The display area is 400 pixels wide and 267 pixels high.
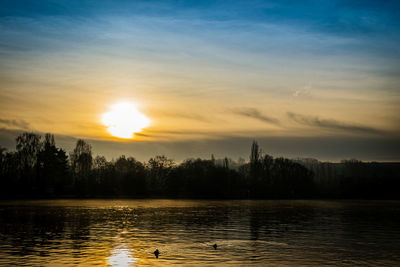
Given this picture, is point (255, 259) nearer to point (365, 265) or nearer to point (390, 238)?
point (365, 265)

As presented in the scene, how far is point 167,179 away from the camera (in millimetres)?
177125

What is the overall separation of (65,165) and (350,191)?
11615cm

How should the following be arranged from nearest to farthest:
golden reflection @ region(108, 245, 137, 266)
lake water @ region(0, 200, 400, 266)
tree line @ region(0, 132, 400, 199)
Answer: golden reflection @ region(108, 245, 137, 266)
lake water @ region(0, 200, 400, 266)
tree line @ region(0, 132, 400, 199)

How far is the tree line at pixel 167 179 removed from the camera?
146875mm

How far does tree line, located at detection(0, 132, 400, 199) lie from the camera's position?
147 meters

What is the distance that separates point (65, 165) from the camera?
499ft

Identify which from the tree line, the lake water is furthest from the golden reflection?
the tree line

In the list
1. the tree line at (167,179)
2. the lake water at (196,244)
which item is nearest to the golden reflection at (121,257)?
the lake water at (196,244)

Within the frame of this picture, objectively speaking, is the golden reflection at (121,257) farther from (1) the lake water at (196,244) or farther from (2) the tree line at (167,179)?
(2) the tree line at (167,179)

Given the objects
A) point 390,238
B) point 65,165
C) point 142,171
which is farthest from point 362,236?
point 142,171

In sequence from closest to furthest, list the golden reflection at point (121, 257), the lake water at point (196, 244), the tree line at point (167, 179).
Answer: the golden reflection at point (121, 257), the lake water at point (196, 244), the tree line at point (167, 179)

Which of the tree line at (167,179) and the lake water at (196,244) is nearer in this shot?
the lake water at (196,244)

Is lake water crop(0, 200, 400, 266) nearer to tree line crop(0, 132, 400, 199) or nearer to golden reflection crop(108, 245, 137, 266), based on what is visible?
golden reflection crop(108, 245, 137, 266)

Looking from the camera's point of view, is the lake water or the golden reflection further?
the lake water
